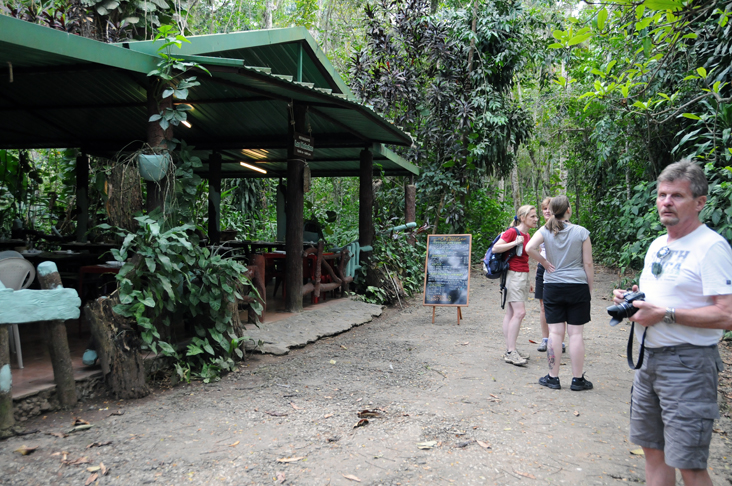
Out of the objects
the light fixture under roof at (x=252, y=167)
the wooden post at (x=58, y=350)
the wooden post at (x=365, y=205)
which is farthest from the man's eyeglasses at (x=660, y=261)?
the light fixture under roof at (x=252, y=167)

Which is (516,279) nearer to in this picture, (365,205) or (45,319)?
(45,319)

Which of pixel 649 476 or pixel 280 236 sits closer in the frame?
pixel 649 476

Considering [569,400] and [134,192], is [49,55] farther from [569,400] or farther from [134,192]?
[569,400]

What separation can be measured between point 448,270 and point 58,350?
Answer: 5.57 metres

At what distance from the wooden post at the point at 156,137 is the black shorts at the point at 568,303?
373 centimetres

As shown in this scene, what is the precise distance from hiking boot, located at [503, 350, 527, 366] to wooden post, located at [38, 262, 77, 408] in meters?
4.14

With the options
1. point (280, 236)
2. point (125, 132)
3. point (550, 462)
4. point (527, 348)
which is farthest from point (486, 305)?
point (125, 132)

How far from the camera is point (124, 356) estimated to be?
408 centimetres

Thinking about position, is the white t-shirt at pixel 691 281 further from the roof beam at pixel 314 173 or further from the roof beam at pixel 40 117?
the roof beam at pixel 314 173

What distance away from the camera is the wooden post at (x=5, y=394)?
333 cm

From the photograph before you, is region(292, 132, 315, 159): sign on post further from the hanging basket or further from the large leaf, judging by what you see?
the large leaf

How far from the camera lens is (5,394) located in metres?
3.35

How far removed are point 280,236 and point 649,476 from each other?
1021 cm

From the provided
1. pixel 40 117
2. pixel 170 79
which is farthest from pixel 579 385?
pixel 40 117
